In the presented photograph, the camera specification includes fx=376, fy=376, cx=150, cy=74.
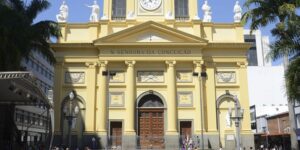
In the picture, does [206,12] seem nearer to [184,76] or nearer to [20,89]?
[184,76]

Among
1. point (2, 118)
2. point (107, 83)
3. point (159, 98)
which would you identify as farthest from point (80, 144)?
point (2, 118)

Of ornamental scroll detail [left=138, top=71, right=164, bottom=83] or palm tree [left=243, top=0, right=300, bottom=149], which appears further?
ornamental scroll detail [left=138, top=71, right=164, bottom=83]

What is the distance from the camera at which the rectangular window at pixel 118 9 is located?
125 ft

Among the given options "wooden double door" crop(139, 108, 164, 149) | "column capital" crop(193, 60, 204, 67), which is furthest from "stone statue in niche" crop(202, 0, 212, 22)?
"wooden double door" crop(139, 108, 164, 149)

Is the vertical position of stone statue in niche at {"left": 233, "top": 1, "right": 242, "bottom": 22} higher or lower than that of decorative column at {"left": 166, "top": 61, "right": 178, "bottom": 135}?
higher

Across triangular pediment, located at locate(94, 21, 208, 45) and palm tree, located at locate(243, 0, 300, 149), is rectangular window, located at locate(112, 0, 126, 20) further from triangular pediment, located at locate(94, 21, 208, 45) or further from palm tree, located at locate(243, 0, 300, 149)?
palm tree, located at locate(243, 0, 300, 149)

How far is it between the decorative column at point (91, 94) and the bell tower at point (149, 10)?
17.3ft

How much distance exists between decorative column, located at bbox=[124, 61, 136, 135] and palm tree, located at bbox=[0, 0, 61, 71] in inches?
347

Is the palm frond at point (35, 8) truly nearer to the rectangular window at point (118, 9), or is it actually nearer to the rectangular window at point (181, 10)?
the rectangular window at point (118, 9)

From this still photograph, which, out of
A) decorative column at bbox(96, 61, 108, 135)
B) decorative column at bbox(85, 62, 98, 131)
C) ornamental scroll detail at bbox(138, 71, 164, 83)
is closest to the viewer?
decorative column at bbox(96, 61, 108, 135)

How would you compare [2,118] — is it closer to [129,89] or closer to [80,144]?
[80,144]

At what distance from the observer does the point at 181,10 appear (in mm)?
38719

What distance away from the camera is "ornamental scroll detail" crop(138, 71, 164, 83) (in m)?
35.8

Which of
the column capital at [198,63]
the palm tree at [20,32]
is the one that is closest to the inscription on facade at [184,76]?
the column capital at [198,63]
